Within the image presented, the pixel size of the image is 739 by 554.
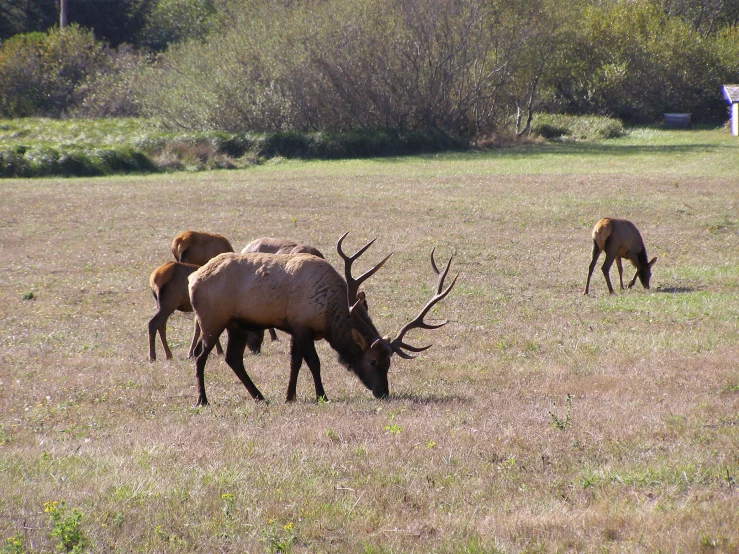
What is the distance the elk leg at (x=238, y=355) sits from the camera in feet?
31.4

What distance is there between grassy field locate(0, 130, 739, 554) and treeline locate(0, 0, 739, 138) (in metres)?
26.3

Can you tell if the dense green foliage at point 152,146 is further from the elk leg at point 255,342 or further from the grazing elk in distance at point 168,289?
the elk leg at point 255,342

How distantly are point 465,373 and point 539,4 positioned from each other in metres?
46.1

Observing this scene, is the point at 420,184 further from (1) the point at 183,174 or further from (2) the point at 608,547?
(2) the point at 608,547

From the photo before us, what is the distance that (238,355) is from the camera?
9.77 metres

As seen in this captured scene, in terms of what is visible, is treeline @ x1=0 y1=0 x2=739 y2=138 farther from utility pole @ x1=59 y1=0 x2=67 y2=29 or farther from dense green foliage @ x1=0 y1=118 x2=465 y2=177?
dense green foliage @ x1=0 y1=118 x2=465 y2=177

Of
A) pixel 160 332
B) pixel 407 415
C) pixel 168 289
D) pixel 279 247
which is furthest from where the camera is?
pixel 279 247

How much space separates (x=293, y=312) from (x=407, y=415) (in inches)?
77.4

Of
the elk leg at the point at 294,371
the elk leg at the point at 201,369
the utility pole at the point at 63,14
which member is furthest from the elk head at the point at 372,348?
the utility pole at the point at 63,14

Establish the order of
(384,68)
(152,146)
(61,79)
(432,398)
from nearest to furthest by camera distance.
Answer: (432,398) < (152,146) < (384,68) < (61,79)

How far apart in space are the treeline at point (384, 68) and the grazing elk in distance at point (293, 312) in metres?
38.9

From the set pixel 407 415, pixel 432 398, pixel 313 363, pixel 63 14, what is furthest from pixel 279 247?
pixel 63 14

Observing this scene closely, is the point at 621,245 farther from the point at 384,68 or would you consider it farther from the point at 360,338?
the point at 384,68

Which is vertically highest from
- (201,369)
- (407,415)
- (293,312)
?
(293,312)
